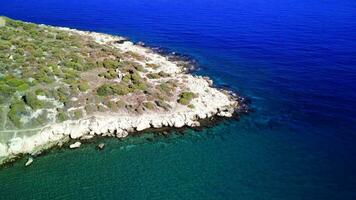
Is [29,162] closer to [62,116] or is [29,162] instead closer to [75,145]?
[75,145]

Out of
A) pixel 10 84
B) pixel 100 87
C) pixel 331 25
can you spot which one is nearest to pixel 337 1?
pixel 331 25

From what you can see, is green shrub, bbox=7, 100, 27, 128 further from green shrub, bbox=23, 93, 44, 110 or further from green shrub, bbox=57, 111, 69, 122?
green shrub, bbox=57, 111, 69, 122

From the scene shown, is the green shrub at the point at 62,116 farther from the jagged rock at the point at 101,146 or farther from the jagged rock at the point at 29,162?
the jagged rock at the point at 29,162

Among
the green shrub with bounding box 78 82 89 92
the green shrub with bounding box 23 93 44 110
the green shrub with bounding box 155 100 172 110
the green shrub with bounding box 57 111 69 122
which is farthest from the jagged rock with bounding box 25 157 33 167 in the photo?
the green shrub with bounding box 155 100 172 110

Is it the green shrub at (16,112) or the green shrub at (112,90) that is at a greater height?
the green shrub at (112,90)

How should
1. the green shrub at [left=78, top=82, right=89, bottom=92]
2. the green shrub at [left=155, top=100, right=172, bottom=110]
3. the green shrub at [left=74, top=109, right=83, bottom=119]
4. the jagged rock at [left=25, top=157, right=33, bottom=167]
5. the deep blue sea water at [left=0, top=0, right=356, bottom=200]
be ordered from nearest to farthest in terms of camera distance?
the deep blue sea water at [left=0, top=0, right=356, bottom=200] → the jagged rock at [left=25, top=157, right=33, bottom=167] → the green shrub at [left=74, top=109, right=83, bottom=119] → the green shrub at [left=155, top=100, right=172, bottom=110] → the green shrub at [left=78, top=82, right=89, bottom=92]

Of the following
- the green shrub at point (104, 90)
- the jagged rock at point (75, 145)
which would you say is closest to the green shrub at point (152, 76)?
the green shrub at point (104, 90)

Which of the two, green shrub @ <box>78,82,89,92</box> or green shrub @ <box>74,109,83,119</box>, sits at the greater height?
green shrub @ <box>78,82,89,92</box>

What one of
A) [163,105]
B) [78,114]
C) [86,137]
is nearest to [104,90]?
[78,114]
